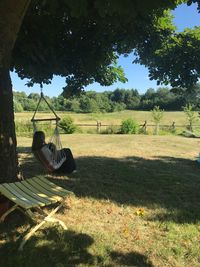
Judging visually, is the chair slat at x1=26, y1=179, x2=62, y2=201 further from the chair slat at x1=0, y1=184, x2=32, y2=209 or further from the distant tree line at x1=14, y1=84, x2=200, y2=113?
the distant tree line at x1=14, y1=84, x2=200, y2=113

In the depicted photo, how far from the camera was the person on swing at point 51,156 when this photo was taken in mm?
8305

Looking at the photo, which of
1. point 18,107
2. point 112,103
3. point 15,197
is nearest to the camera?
point 15,197

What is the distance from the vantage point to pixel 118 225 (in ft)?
19.5

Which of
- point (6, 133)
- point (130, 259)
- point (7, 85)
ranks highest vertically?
point (7, 85)

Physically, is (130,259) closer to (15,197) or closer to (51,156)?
(15,197)

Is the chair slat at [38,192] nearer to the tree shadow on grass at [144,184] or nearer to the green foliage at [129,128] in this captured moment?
the tree shadow on grass at [144,184]

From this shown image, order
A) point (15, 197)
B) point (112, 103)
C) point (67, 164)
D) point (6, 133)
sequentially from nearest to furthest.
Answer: point (15, 197), point (6, 133), point (67, 164), point (112, 103)

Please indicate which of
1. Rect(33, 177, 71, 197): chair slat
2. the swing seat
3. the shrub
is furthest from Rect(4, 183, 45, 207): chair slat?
the shrub

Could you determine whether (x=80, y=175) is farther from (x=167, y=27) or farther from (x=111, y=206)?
(x=167, y=27)

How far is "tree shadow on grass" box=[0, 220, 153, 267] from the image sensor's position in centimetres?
468

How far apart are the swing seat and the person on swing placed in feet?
7.54

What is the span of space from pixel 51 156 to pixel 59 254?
3665 millimetres

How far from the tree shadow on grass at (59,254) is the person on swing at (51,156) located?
3.00 m

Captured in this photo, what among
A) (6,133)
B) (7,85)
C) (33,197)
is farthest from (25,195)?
(7,85)
